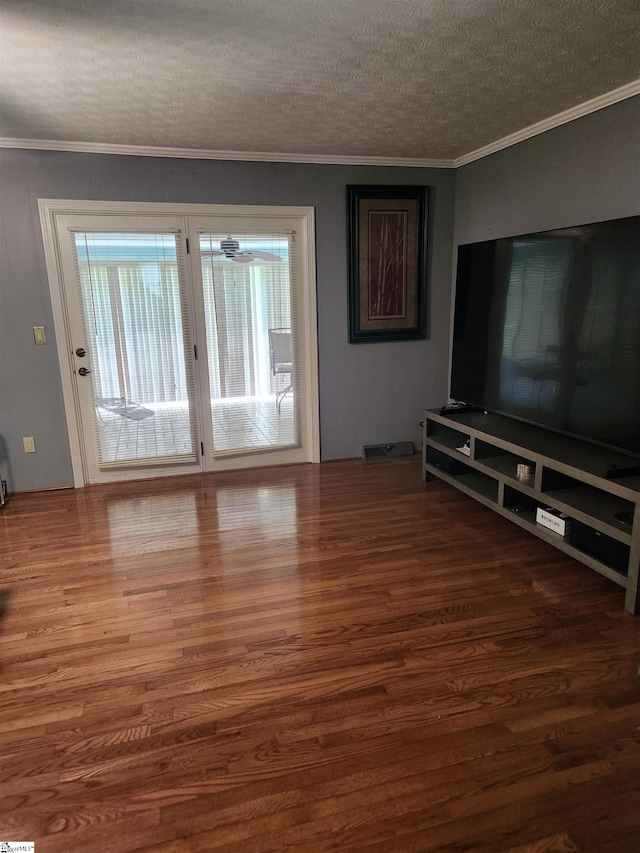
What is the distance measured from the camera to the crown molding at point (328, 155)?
9.93 feet

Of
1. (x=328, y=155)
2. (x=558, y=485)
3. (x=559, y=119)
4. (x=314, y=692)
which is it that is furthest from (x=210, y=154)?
(x=314, y=692)

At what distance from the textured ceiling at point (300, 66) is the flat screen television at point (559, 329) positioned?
76 centimetres

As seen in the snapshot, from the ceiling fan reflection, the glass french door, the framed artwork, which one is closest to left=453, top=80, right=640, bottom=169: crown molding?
the framed artwork

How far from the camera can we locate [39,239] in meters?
3.68

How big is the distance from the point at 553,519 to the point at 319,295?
2.50m

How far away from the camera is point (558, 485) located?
2.79 meters

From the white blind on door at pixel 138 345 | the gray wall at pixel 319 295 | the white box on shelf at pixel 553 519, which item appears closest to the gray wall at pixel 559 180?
the gray wall at pixel 319 295

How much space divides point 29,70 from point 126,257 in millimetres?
1516

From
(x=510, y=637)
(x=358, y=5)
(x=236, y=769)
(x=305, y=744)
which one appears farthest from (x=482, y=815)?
(x=358, y=5)

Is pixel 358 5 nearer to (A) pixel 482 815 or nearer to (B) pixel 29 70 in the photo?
(B) pixel 29 70

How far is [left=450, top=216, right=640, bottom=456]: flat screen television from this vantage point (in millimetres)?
2484

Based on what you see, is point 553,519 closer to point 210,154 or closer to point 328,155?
point 328,155

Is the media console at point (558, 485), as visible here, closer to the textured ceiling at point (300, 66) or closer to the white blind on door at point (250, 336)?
the white blind on door at point (250, 336)

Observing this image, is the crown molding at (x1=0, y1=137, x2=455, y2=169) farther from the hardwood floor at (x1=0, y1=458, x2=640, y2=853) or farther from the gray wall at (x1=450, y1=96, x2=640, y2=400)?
the hardwood floor at (x1=0, y1=458, x2=640, y2=853)
